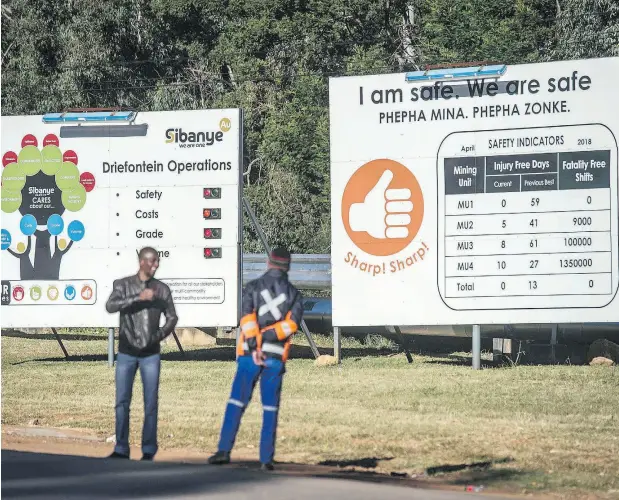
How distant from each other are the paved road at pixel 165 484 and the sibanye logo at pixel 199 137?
40.1 ft

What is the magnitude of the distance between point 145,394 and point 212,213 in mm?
10593

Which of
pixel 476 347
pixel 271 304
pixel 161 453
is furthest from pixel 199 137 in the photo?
pixel 271 304

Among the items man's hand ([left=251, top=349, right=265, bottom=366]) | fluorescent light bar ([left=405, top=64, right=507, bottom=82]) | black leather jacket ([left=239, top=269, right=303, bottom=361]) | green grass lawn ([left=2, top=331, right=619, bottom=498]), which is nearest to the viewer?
man's hand ([left=251, top=349, right=265, bottom=366])

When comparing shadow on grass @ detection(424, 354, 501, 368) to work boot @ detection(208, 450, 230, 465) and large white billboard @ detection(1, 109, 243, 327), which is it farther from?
work boot @ detection(208, 450, 230, 465)

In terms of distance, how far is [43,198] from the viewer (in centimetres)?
2397

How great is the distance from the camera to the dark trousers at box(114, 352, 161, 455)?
12.7 meters

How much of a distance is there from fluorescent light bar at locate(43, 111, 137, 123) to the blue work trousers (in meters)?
12.2

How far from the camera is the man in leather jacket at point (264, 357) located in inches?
483

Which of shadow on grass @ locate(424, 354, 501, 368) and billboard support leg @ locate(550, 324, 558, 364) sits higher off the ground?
billboard support leg @ locate(550, 324, 558, 364)

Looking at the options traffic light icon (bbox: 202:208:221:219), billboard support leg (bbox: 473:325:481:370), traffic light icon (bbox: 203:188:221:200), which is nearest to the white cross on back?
billboard support leg (bbox: 473:325:481:370)

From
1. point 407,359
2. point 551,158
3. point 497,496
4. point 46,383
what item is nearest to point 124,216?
point 46,383

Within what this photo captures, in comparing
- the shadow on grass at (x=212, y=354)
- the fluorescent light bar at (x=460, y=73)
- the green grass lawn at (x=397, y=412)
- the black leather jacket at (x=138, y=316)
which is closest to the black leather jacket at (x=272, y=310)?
the black leather jacket at (x=138, y=316)

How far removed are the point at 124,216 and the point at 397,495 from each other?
14.1m

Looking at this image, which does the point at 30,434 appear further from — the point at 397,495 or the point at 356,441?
the point at 397,495
